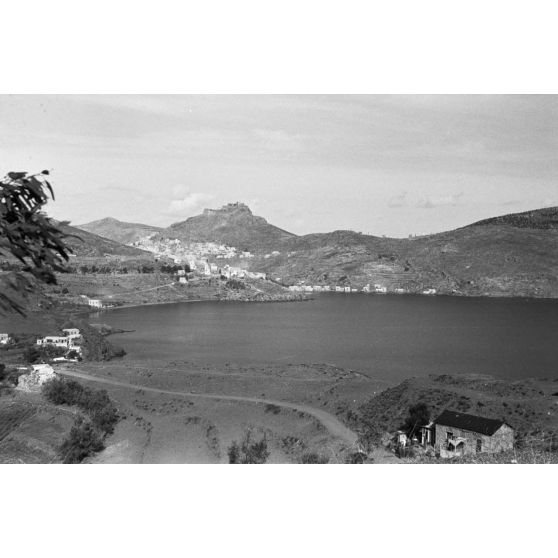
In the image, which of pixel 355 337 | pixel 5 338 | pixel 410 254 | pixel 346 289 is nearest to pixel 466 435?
pixel 355 337

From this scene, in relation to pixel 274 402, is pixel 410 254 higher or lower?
higher

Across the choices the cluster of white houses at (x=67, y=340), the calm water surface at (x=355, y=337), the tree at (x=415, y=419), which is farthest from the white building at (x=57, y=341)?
the tree at (x=415, y=419)

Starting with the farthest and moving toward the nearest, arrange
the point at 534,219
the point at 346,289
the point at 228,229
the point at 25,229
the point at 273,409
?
1. the point at 346,289
2. the point at 228,229
3. the point at 534,219
4. the point at 273,409
5. the point at 25,229

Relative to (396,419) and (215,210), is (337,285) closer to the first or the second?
(215,210)

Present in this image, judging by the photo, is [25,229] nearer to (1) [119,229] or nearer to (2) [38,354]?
(2) [38,354]

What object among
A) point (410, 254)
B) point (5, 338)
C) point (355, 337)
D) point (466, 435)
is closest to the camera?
point (466, 435)

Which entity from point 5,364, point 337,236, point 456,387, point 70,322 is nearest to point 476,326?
point 337,236
